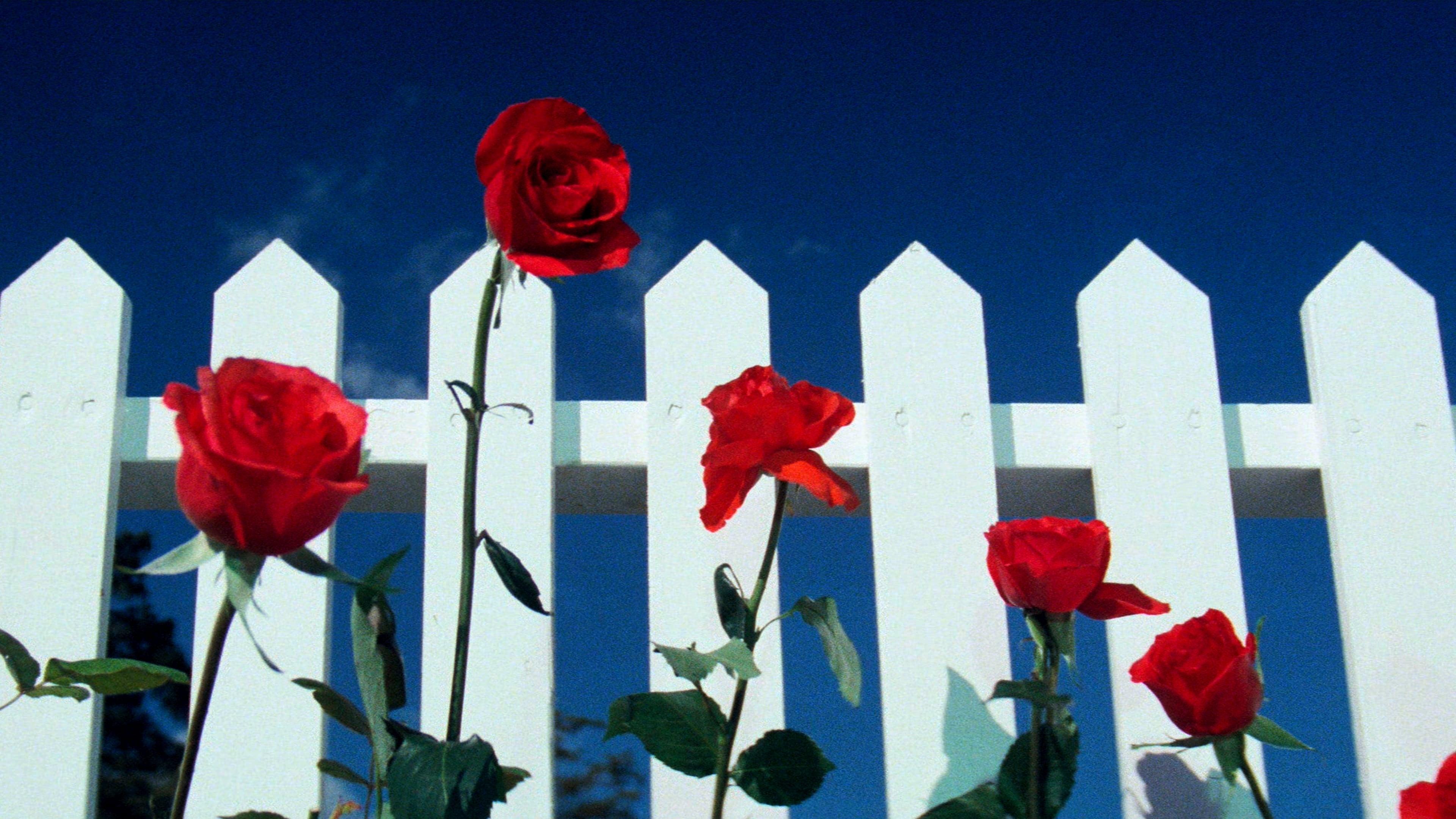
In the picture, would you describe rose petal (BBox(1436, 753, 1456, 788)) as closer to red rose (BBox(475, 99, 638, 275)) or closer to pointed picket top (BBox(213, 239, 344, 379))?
red rose (BBox(475, 99, 638, 275))

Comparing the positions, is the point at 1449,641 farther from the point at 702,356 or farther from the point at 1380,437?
the point at 702,356

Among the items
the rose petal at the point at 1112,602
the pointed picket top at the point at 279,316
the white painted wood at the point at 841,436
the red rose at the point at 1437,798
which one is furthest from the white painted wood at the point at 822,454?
the red rose at the point at 1437,798

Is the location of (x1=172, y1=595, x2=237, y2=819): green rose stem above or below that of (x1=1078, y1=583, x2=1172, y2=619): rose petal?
below

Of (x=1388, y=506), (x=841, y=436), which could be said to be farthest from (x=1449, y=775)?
(x=841, y=436)

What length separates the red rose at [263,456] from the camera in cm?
74

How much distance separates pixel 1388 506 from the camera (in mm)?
1948

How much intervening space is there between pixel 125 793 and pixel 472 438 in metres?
3.02

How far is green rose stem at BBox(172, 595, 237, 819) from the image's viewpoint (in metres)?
0.77

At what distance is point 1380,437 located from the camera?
6.49 ft

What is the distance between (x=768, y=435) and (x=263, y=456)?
50cm

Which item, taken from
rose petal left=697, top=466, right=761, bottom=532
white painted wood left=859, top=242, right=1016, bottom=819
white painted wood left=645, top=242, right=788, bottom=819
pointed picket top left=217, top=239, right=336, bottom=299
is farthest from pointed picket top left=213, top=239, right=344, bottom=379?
rose petal left=697, top=466, right=761, bottom=532

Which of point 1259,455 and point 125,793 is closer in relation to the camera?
point 1259,455

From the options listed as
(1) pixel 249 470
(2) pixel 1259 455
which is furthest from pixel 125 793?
(1) pixel 249 470

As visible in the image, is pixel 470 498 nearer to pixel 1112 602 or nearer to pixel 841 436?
pixel 1112 602
